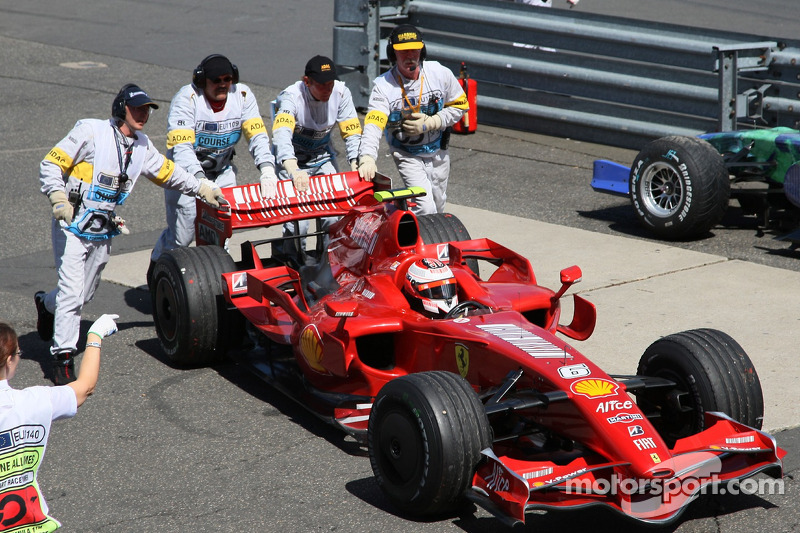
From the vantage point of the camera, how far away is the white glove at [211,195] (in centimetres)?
729

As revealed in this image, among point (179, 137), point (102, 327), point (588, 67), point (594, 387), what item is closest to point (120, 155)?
point (179, 137)

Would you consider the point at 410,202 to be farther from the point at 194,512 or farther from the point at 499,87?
the point at 499,87

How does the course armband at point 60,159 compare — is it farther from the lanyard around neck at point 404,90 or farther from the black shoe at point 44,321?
the lanyard around neck at point 404,90

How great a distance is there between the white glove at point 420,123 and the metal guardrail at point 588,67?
12.9 ft

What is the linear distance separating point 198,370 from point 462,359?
2344 millimetres

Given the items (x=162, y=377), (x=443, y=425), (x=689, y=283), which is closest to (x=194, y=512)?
(x=443, y=425)

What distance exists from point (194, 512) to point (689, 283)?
4890mm

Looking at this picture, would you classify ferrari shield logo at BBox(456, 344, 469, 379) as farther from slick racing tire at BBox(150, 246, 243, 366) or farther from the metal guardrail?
the metal guardrail

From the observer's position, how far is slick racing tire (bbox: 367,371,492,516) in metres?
4.65

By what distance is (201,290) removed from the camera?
6.84 m

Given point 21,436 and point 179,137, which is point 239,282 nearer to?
point 179,137


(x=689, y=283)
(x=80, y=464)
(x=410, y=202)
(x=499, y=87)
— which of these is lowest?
(x=80, y=464)

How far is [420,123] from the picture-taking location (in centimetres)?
826

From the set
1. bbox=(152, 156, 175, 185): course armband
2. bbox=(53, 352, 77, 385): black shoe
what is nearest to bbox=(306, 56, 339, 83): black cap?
bbox=(152, 156, 175, 185): course armband
